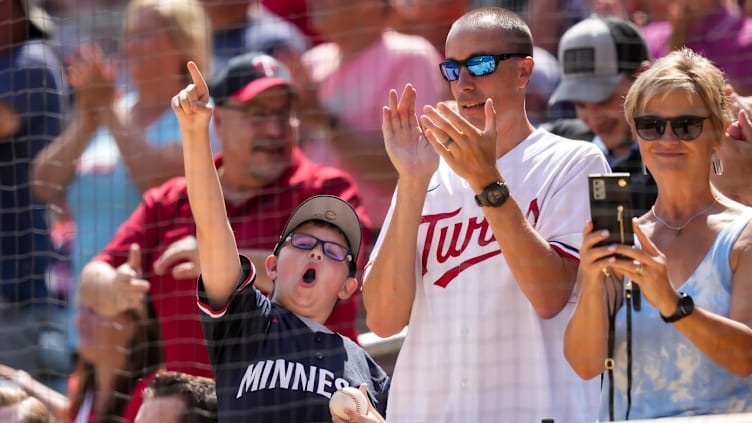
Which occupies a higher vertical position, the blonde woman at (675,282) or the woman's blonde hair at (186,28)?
the woman's blonde hair at (186,28)

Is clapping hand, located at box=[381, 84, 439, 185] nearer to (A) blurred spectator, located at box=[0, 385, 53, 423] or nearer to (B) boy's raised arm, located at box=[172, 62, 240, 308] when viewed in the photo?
(B) boy's raised arm, located at box=[172, 62, 240, 308]

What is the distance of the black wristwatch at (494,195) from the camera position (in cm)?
355

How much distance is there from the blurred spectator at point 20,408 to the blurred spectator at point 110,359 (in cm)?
36

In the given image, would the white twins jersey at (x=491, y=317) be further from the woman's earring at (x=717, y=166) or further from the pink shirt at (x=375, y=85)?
the pink shirt at (x=375, y=85)

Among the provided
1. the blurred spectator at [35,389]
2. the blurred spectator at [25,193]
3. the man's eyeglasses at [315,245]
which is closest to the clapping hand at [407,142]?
the man's eyeglasses at [315,245]

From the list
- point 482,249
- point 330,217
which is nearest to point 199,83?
point 330,217

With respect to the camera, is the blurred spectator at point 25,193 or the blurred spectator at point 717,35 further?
the blurred spectator at point 25,193

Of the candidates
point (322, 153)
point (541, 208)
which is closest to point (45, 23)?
point (322, 153)

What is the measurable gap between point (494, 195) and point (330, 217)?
80cm

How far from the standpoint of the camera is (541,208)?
3.80 m

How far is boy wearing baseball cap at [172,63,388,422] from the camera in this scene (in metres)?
3.88

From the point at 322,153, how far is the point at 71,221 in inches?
44.7

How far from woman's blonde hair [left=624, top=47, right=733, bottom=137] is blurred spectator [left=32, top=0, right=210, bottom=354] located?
7.93ft

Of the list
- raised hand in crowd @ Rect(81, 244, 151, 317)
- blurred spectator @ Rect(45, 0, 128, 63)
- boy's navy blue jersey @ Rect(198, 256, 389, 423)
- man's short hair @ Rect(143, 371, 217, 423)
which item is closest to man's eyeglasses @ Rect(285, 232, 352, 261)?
boy's navy blue jersey @ Rect(198, 256, 389, 423)
